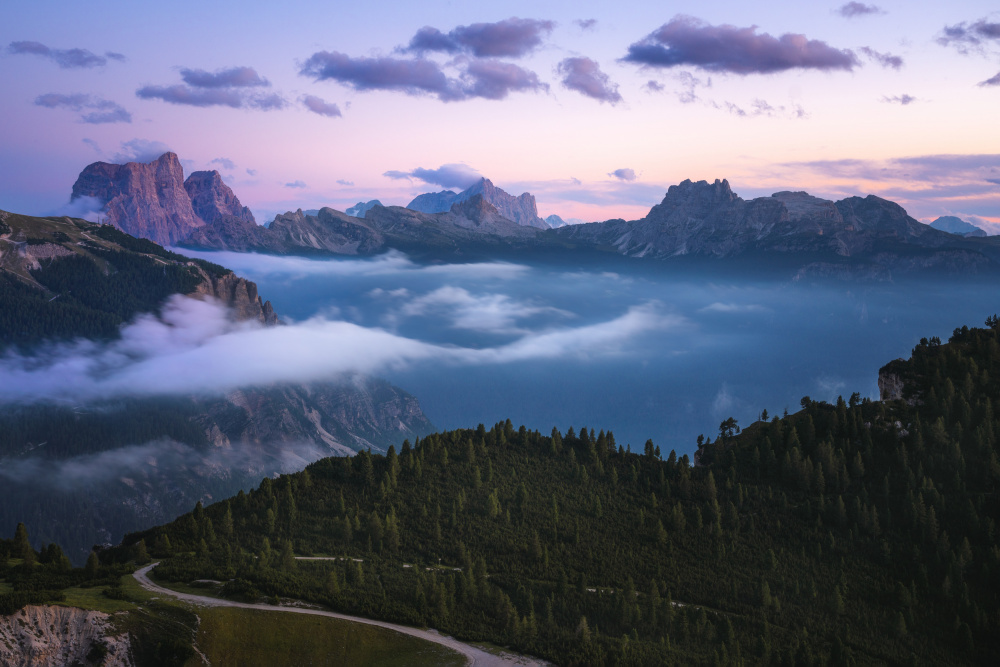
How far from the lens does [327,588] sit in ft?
568

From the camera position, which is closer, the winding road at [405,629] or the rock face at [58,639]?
the rock face at [58,639]

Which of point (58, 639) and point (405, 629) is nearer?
point (58, 639)

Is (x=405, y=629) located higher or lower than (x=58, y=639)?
lower

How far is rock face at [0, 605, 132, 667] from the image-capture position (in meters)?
123

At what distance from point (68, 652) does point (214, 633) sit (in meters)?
24.1

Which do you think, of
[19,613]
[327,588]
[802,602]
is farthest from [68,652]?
[802,602]

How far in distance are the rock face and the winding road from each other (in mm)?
20855

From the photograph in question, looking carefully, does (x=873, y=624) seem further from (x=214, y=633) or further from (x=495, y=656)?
(x=214, y=633)

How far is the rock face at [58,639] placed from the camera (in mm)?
122562

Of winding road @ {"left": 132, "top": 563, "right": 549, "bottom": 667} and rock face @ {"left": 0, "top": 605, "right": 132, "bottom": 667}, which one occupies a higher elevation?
rock face @ {"left": 0, "top": 605, "right": 132, "bottom": 667}

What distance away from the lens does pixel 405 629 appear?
16262 centimetres

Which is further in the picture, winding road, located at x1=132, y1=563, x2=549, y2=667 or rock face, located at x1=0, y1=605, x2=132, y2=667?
winding road, located at x1=132, y1=563, x2=549, y2=667

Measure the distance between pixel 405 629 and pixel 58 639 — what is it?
218 ft

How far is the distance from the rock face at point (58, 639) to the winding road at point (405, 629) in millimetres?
20855
